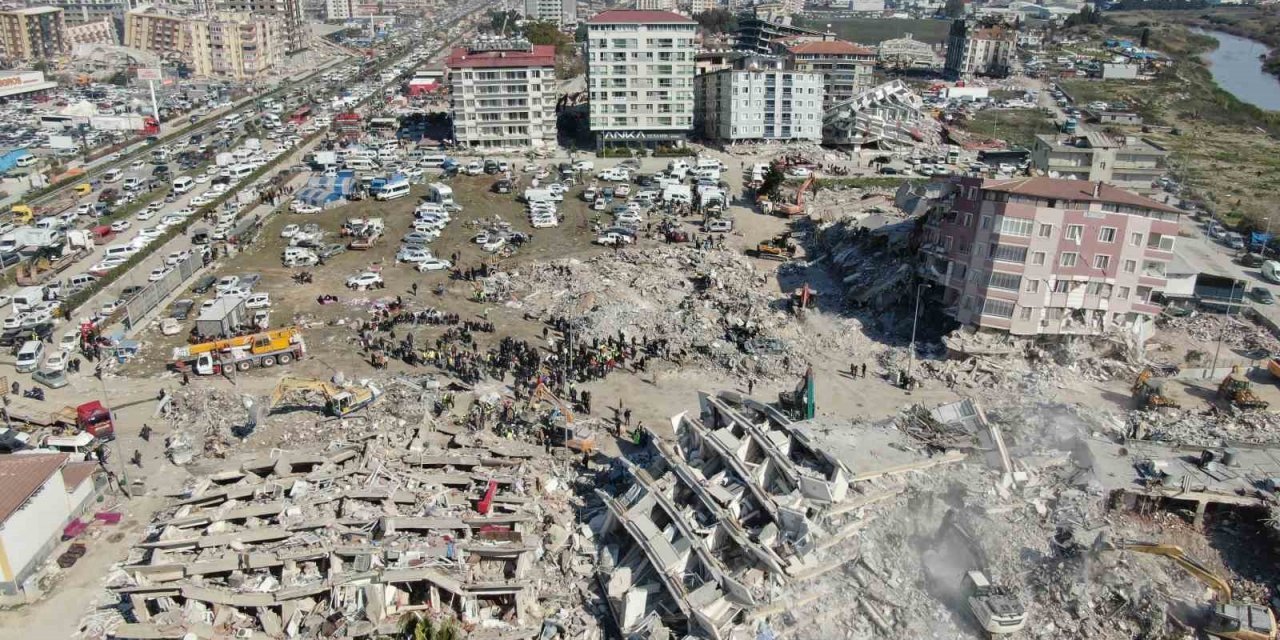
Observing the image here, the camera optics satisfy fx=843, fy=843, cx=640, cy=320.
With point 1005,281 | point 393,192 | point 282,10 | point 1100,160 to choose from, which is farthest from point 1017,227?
point 282,10

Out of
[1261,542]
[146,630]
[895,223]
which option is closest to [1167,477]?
[1261,542]

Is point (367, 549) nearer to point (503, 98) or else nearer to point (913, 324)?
point (913, 324)

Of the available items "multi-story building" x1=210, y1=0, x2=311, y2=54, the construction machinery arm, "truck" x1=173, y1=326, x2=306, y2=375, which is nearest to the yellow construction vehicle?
"truck" x1=173, y1=326, x2=306, y2=375

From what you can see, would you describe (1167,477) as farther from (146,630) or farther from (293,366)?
(293,366)

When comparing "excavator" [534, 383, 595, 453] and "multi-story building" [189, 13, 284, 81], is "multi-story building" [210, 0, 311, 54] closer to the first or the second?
"multi-story building" [189, 13, 284, 81]

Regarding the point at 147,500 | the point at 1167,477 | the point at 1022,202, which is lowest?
the point at 147,500
